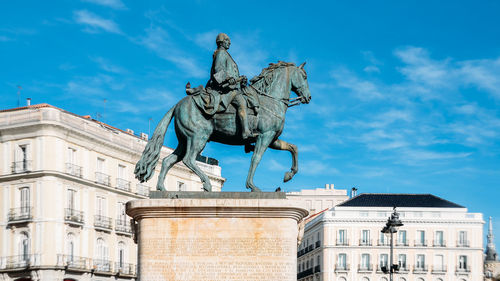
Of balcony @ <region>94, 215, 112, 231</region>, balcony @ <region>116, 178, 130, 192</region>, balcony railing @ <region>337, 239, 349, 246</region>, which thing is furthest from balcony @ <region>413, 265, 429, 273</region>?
balcony @ <region>94, 215, 112, 231</region>

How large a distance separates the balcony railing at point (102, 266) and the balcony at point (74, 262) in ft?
2.94

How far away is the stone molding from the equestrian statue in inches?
21.1

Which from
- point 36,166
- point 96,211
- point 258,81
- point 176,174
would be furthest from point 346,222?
point 258,81

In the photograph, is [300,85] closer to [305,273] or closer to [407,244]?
[407,244]

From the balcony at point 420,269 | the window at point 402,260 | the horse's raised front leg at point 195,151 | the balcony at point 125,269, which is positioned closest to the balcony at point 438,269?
the balcony at point 420,269

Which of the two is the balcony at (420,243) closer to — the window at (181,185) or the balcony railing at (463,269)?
the balcony railing at (463,269)

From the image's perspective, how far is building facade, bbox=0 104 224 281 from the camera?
55.3 metres

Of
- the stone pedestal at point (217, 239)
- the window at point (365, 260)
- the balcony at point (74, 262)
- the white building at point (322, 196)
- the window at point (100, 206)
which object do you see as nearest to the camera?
the stone pedestal at point (217, 239)

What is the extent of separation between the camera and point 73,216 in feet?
188

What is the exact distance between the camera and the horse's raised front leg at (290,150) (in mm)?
14492

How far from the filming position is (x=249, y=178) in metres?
13.8

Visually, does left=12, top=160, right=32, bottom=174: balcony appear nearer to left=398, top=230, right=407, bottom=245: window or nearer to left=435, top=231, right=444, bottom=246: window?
left=398, top=230, right=407, bottom=245: window

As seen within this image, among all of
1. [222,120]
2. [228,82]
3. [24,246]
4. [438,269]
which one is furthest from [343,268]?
[228,82]

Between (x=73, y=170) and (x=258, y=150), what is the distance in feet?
152
